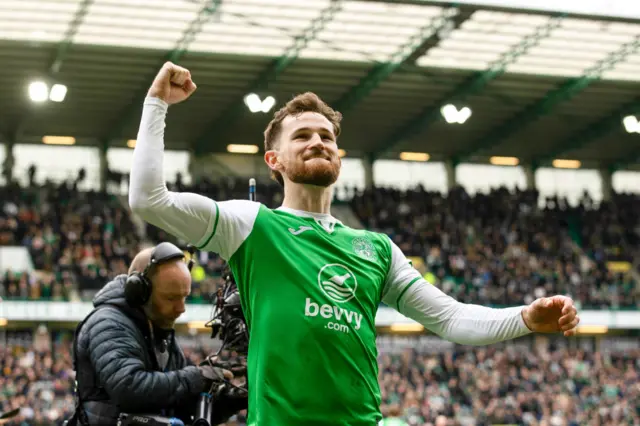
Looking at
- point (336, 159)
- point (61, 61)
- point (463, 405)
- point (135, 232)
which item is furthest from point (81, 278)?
point (336, 159)

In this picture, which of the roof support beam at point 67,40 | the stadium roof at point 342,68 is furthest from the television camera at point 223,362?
the roof support beam at point 67,40

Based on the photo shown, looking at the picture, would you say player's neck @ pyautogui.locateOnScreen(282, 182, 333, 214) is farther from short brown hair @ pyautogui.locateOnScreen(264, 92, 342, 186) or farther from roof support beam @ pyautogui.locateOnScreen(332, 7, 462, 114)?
roof support beam @ pyautogui.locateOnScreen(332, 7, 462, 114)

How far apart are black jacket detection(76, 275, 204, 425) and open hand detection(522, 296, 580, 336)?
5.61 ft

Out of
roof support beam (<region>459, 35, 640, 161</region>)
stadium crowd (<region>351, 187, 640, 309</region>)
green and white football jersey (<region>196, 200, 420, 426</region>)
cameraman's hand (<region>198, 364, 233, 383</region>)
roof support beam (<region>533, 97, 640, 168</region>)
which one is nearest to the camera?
green and white football jersey (<region>196, 200, 420, 426</region>)

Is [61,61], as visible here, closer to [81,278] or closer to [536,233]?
[81,278]

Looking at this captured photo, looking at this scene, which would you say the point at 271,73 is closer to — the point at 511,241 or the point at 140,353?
the point at 511,241

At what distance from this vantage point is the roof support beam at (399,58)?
23938 millimetres

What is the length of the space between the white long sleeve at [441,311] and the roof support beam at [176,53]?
19.4 m

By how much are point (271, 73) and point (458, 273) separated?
8.12 meters

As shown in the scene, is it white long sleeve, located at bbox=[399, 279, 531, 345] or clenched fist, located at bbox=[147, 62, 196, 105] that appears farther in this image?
white long sleeve, located at bbox=[399, 279, 531, 345]

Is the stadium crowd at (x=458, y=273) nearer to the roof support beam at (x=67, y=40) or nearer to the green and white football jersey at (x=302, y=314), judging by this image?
A: the roof support beam at (x=67, y=40)

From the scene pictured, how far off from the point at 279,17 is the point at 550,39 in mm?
7500

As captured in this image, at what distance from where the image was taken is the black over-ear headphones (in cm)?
445

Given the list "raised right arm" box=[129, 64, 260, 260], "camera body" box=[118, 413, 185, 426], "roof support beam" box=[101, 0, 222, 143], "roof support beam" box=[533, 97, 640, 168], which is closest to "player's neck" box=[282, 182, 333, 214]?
"raised right arm" box=[129, 64, 260, 260]
